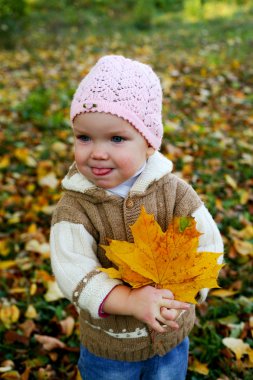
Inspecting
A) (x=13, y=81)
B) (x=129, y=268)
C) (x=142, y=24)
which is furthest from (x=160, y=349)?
(x=142, y=24)

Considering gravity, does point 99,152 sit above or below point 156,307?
above

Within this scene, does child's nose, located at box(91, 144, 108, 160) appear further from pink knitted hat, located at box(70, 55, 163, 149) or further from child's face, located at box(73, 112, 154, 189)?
pink knitted hat, located at box(70, 55, 163, 149)

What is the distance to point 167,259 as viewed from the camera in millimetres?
1201

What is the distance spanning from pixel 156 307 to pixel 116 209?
35 cm

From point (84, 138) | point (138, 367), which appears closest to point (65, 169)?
point (138, 367)

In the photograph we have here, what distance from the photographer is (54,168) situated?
3.63 m

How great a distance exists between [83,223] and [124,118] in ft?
1.17

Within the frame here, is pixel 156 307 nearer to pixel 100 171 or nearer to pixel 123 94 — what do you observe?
pixel 100 171

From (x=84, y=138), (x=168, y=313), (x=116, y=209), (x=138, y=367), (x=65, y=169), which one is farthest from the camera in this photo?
(x=65, y=169)

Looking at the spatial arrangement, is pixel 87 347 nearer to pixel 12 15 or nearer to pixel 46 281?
pixel 46 281

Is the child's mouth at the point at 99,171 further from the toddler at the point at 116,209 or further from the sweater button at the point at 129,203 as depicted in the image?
the sweater button at the point at 129,203

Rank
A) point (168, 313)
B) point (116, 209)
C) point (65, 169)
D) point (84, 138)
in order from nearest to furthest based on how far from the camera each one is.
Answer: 1. point (168, 313)
2. point (84, 138)
3. point (116, 209)
4. point (65, 169)

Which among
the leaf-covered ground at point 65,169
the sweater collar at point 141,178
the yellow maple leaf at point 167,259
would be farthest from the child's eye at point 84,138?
the leaf-covered ground at point 65,169

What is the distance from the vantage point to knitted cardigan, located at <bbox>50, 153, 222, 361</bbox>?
1.31 metres
